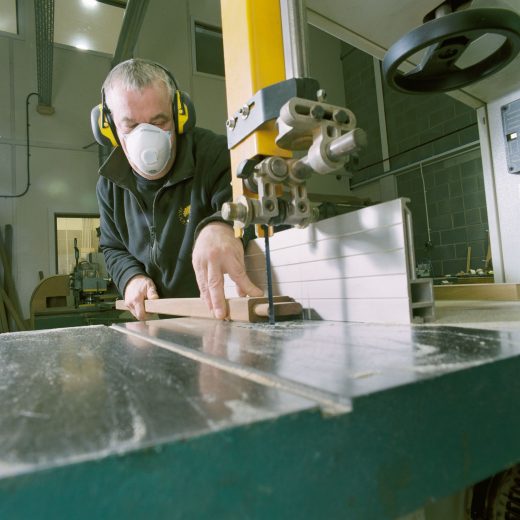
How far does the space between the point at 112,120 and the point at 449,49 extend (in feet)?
Answer: 3.50

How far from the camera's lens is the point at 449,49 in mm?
838

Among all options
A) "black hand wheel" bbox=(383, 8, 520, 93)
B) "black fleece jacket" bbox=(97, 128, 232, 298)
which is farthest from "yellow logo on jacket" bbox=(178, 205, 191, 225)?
"black hand wheel" bbox=(383, 8, 520, 93)

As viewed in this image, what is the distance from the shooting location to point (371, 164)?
231 inches

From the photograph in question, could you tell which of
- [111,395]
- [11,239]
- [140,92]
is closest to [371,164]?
[11,239]

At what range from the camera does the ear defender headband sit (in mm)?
1425

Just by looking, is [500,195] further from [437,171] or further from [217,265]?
[437,171]

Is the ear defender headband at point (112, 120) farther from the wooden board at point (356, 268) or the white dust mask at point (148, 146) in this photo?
the wooden board at point (356, 268)

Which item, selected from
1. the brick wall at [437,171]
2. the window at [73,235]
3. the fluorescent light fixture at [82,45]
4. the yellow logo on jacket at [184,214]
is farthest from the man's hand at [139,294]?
the fluorescent light fixture at [82,45]

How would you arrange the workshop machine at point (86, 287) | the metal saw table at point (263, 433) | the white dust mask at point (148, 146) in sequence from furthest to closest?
the workshop machine at point (86, 287) → the white dust mask at point (148, 146) → the metal saw table at point (263, 433)

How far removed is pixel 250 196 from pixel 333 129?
21 centimetres

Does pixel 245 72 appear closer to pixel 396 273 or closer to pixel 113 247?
pixel 396 273

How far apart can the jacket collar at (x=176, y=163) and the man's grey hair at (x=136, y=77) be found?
179mm

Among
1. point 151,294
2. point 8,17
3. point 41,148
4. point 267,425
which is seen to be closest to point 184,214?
point 151,294

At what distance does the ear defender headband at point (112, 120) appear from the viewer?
4.67 feet
